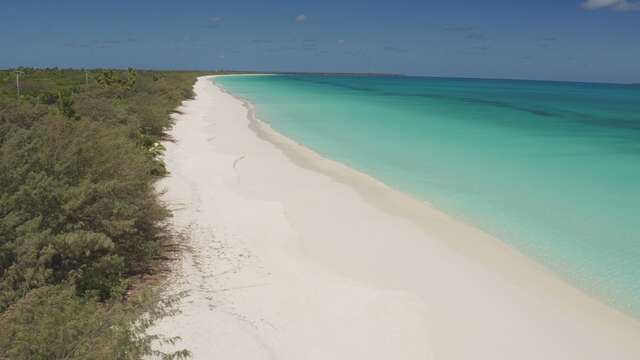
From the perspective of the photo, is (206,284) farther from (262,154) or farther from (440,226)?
(262,154)

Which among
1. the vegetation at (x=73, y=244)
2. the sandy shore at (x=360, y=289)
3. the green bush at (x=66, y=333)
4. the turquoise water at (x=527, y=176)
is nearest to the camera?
the green bush at (x=66, y=333)

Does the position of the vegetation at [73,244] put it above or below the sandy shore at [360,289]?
above

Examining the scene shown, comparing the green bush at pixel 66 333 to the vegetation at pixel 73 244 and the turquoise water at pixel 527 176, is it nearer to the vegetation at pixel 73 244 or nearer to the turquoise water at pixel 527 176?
the vegetation at pixel 73 244

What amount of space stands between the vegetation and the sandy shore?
0.87m

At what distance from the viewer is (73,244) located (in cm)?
668

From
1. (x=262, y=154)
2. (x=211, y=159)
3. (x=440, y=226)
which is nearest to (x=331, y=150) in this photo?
(x=262, y=154)

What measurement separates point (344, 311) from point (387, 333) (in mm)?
717

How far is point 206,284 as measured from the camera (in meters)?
7.52

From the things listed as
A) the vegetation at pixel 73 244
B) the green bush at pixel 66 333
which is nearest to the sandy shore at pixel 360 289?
the vegetation at pixel 73 244

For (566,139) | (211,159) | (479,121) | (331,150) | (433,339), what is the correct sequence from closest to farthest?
(433,339)
(211,159)
(331,150)
(566,139)
(479,121)

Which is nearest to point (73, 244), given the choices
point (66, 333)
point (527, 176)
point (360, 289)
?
point (66, 333)

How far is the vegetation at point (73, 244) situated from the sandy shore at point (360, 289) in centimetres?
87

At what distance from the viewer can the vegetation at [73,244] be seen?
14.6 feet

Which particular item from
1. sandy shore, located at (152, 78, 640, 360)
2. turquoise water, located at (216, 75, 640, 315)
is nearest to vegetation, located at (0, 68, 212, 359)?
sandy shore, located at (152, 78, 640, 360)
